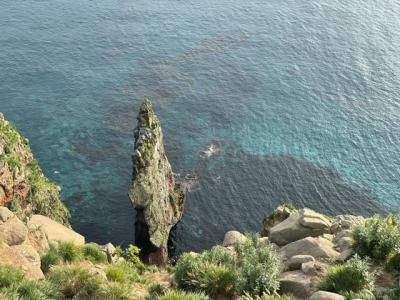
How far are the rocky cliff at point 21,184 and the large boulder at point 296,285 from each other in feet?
66.7

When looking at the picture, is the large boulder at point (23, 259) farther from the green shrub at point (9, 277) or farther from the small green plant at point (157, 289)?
the small green plant at point (157, 289)

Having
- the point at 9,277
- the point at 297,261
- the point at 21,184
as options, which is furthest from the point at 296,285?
the point at 21,184

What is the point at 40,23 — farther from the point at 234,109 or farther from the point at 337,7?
the point at 337,7

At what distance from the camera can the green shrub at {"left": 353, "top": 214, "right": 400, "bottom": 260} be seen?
2647 cm

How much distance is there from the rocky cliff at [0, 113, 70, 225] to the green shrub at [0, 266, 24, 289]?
14.5 meters

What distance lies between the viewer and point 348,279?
23.3m

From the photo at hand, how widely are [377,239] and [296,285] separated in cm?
552

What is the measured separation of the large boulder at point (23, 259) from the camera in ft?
79.2

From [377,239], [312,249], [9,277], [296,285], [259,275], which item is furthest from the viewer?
[312,249]

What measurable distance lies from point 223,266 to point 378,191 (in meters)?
58.6

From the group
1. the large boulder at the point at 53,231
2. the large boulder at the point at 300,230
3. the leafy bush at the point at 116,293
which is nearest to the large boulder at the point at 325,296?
the leafy bush at the point at 116,293

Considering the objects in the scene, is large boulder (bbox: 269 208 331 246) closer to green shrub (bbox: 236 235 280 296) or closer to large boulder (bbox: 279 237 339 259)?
large boulder (bbox: 279 237 339 259)

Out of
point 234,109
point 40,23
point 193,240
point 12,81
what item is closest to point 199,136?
point 234,109

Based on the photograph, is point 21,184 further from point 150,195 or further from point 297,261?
point 297,261
